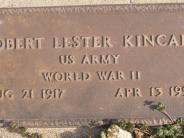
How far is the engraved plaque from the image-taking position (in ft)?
15.8

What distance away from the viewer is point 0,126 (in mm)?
4996

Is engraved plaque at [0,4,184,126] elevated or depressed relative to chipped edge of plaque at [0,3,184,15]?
depressed

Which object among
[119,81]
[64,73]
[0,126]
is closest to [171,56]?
[119,81]

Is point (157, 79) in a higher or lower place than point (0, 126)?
higher

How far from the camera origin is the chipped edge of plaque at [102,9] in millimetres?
4820

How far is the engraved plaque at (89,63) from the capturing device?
4.82 metres

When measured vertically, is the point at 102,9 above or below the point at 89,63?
above

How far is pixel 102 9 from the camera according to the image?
15.9 feet

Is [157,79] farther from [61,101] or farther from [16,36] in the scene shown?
[16,36]

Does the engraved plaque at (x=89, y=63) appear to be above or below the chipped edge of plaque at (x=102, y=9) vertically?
below

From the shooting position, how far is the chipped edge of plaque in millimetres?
4820

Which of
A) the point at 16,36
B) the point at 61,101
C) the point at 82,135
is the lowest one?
the point at 82,135

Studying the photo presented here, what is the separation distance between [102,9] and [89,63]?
1.68 ft

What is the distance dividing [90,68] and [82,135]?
64cm
